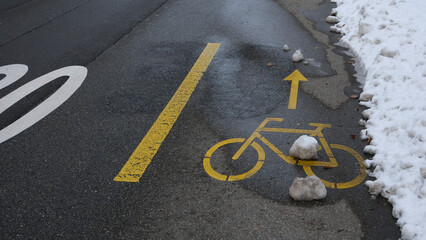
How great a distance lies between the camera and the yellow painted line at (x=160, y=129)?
3477 mm

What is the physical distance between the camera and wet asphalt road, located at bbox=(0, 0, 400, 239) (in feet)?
9.53

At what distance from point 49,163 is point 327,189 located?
256 cm

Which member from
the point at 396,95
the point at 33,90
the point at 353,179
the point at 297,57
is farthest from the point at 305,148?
the point at 33,90

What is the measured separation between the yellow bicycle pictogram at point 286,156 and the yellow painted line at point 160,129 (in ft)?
1.86

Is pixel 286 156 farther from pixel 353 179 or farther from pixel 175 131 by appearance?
pixel 175 131

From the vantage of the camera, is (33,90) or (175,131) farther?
(33,90)

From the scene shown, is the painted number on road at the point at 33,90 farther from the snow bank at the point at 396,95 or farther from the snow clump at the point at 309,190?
the snow bank at the point at 396,95

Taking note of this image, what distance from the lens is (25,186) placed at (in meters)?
3.39

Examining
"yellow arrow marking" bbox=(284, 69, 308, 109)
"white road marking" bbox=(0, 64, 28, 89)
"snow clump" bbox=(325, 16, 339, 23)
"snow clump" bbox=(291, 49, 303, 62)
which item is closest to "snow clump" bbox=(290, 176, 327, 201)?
"yellow arrow marking" bbox=(284, 69, 308, 109)

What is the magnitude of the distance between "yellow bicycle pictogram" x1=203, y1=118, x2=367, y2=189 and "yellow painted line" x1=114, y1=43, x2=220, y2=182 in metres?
0.57

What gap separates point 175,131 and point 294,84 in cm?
178

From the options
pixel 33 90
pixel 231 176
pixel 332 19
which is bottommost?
pixel 332 19

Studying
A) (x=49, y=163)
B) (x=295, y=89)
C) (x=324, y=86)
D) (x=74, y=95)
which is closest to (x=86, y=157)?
(x=49, y=163)

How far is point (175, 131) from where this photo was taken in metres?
4.05
